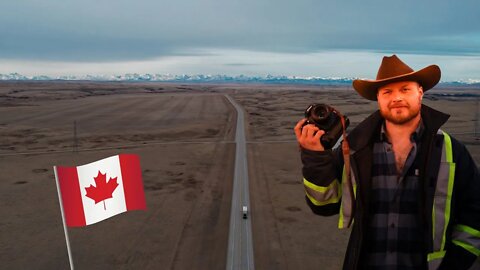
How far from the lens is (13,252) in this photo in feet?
32.6

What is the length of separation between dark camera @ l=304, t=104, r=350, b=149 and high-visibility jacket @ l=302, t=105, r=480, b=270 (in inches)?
3.7

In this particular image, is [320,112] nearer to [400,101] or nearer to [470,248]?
[400,101]

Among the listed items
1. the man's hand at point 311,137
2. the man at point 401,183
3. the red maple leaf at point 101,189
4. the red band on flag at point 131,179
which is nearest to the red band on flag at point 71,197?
the red maple leaf at point 101,189

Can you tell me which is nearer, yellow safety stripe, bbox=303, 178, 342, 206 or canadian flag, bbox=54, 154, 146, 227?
yellow safety stripe, bbox=303, 178, 342, 206

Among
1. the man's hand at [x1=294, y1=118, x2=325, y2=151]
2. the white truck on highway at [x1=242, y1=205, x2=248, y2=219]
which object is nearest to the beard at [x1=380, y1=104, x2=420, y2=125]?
the man's hand at [x1=294, y1=118, x2=325, y2=151]

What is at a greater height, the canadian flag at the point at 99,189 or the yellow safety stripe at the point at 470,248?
the yellow safety stripe at the point at 470,248

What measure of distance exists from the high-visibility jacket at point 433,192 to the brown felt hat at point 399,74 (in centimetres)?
25

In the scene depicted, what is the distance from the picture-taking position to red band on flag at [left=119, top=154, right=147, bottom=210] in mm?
6461

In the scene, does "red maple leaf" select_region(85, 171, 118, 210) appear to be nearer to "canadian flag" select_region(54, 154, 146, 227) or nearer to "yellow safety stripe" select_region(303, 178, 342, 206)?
"canadian flag" select_region(54, 154, 146, 227)

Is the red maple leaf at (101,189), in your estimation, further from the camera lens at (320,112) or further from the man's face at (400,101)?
the man's face at (400,101)

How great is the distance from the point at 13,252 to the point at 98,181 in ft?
17.9

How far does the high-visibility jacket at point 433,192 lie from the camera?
281 centimetres

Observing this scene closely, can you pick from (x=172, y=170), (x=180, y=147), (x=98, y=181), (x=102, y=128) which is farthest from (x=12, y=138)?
→ (x=98, y=181)

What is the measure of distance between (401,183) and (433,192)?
0.22 metres
